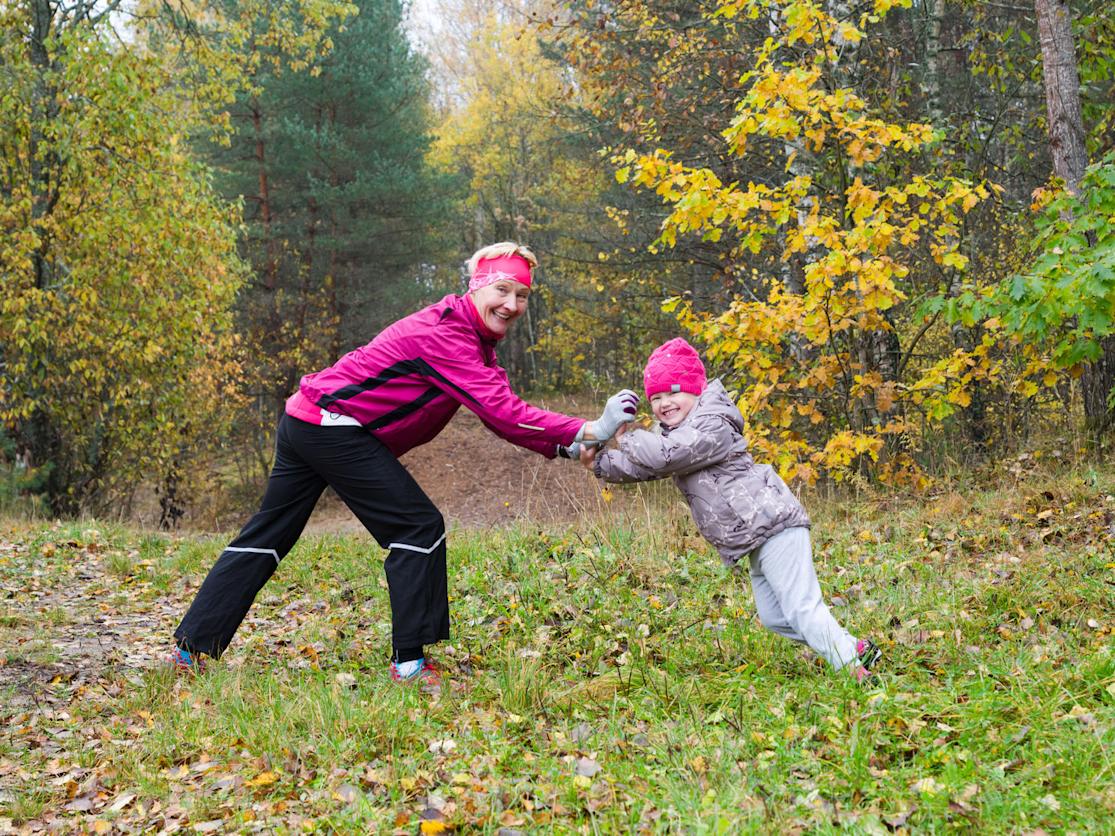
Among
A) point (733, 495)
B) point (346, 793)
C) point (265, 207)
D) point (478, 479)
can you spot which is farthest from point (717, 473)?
Result: point (265, 207)

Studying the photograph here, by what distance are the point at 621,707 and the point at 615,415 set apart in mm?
1167

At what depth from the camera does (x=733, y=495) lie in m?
3.90

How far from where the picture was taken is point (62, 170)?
11.7m

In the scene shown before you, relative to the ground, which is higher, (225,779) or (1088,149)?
(1088,149)

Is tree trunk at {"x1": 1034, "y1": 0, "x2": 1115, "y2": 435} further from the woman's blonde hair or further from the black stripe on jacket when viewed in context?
the black stripe on jacket

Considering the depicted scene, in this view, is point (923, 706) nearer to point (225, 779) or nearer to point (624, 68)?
point (225, 779)

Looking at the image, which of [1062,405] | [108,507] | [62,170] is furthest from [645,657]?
[108,507]

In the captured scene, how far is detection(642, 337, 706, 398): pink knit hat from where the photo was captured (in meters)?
4.07

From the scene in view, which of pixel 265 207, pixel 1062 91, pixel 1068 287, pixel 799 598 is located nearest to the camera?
pixel 799 598

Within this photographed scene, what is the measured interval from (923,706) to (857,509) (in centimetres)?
434

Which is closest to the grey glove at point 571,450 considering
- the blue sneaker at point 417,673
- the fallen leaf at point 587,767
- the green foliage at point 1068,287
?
the blue sneaker at point 417,673

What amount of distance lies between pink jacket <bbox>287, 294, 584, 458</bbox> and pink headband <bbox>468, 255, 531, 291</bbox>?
12 cm

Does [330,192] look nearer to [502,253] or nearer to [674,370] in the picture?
[502,253]

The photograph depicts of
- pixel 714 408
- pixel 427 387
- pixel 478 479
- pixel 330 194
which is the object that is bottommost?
pixel 478 479
